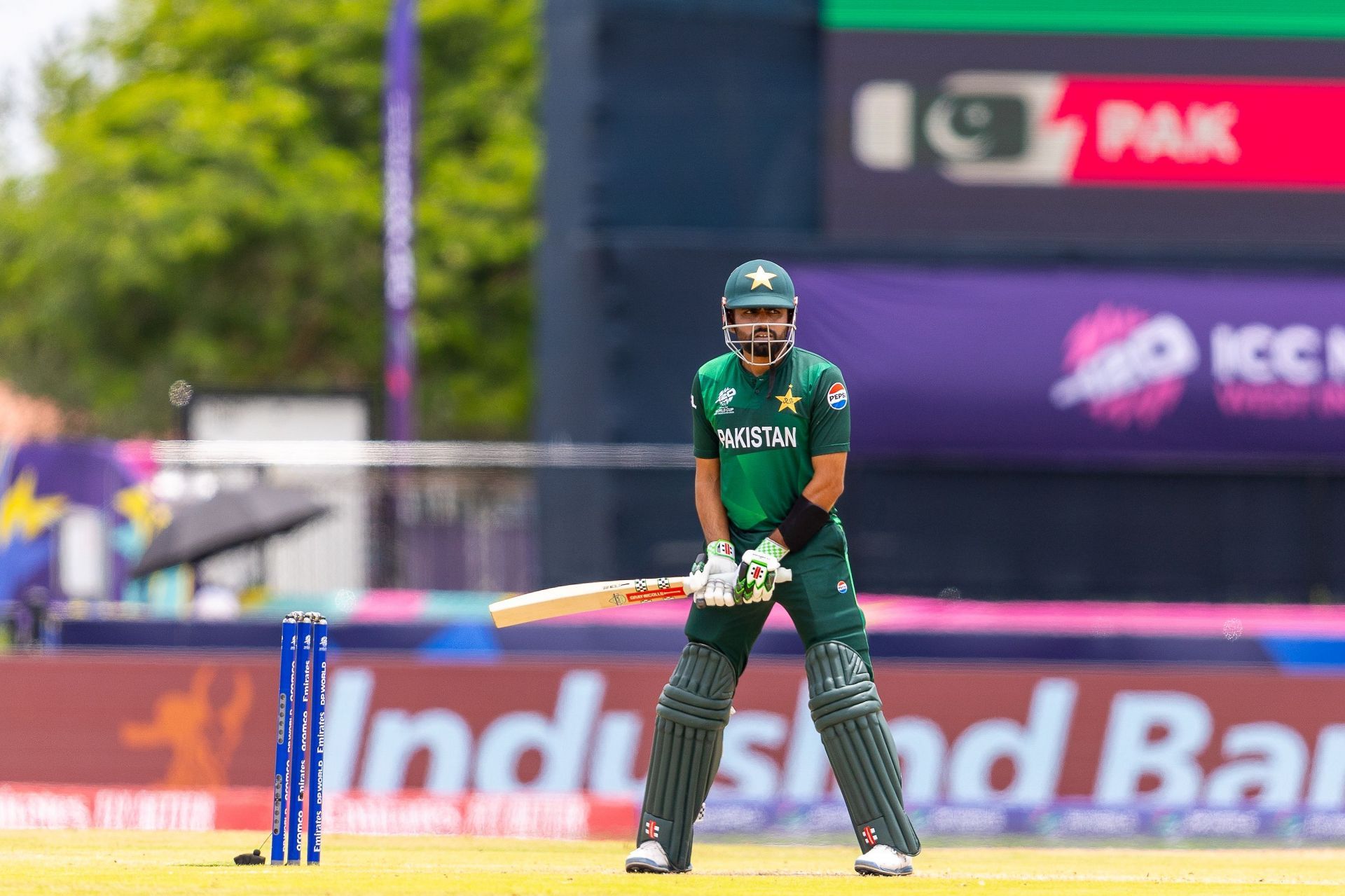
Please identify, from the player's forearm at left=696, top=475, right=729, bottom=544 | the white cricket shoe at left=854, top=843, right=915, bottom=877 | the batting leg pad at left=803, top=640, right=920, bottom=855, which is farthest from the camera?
the player's forearm at left=696, top=475, right=729, bottom=544

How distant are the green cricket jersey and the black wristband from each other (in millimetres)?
112

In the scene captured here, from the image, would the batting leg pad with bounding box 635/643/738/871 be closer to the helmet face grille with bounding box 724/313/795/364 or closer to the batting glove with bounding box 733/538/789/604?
the batting glove with bounding box 733/538/789/604

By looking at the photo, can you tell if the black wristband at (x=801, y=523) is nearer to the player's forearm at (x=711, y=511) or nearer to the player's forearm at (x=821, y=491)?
the player's forearm at (x=821, y=491)

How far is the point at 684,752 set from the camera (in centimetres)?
711

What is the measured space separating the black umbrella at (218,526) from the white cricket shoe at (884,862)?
8.10 metres

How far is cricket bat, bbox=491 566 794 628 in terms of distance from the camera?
721cm

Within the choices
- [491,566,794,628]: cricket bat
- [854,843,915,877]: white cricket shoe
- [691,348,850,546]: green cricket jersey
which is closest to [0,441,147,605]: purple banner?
[491,566,794,628]: cricket bat

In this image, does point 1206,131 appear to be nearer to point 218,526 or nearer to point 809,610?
point 218,526

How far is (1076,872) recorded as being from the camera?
7.88 meters

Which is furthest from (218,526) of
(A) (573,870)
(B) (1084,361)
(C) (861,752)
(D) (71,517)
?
(C) (861,752)

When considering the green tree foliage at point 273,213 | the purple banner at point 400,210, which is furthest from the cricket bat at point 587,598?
the green tree foliage at point 273,213

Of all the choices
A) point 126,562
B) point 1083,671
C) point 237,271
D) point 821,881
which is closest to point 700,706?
point 821,881

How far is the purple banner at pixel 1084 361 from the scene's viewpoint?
14.1 meters

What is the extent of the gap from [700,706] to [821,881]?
32.1 inches
